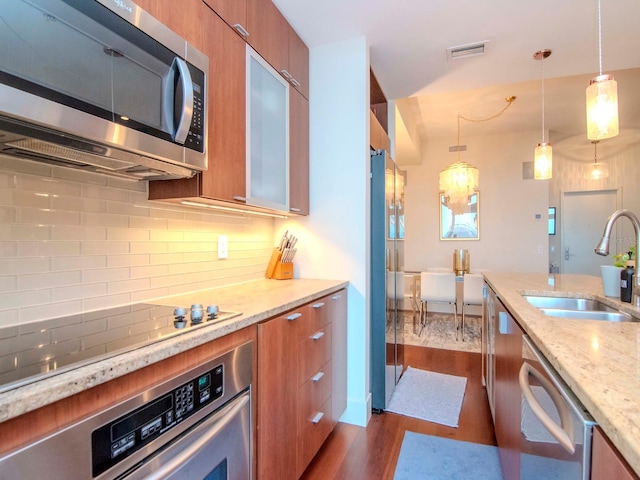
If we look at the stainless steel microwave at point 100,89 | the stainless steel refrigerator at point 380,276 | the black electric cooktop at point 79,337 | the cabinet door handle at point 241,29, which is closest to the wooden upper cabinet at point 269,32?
the cabinet door handle at point 241,29

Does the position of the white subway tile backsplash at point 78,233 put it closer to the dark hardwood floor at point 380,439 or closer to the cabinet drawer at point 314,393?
the cabinet drawer at point 314,393

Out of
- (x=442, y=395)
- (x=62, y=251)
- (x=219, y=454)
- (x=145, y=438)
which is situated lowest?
(x=442, y=395)

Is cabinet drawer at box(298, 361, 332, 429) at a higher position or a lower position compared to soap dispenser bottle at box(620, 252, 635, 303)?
lower

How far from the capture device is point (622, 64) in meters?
2.61

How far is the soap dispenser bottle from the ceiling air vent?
170 centimetres

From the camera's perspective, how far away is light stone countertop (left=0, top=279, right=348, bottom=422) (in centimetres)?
60

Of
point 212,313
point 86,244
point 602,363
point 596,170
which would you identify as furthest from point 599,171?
point 86,244

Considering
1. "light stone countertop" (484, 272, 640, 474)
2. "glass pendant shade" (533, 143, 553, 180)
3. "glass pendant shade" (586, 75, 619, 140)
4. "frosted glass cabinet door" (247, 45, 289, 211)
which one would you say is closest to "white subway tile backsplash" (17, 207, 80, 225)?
"frosted glass cabinet door" (247, 45, 289, 211)

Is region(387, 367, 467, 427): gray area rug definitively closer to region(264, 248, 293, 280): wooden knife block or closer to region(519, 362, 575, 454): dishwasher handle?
region(264, 248, 293, 280): wooden knife block

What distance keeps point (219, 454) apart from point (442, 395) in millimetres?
2049

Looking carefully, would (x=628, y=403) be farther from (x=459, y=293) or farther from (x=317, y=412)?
(x=459, y=293)

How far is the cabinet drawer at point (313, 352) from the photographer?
1561mm

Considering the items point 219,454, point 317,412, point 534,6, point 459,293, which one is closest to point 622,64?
point 534,6

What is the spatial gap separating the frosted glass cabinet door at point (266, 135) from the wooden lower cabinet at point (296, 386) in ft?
2.10
